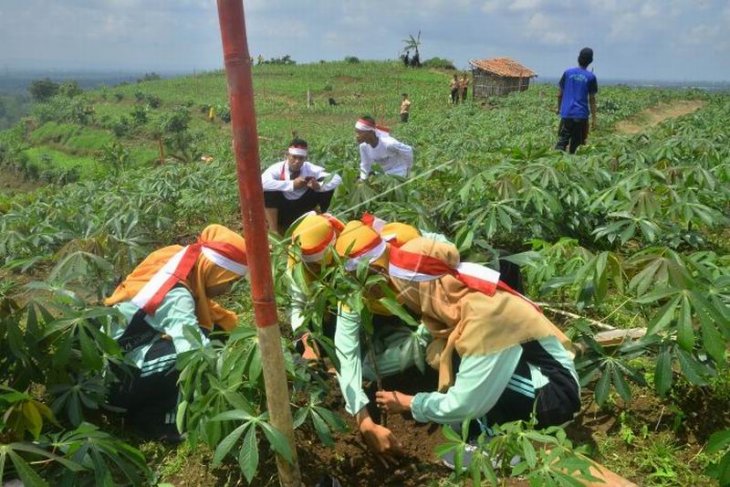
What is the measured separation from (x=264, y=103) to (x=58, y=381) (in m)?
27.8

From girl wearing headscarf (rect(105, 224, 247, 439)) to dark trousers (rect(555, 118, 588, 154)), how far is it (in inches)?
197

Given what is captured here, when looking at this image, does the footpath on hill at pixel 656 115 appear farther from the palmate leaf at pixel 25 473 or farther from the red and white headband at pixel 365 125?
the palmate leaf at pixel 25 473

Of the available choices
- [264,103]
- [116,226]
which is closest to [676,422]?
[116,226]

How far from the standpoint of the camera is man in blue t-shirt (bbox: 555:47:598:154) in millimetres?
6066

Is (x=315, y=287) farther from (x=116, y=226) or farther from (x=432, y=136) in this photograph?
(x=432, y=136)

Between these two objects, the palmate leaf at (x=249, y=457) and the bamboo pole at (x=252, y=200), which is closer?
the bamboo pole at (x=252, y=200)

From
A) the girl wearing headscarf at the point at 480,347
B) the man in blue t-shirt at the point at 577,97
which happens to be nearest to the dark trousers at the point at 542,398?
the girl wearing headscarf at the point at 480,347

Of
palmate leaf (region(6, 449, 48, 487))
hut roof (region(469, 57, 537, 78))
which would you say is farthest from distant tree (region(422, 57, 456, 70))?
palmate leaf (region(6, 449, 48, 487))

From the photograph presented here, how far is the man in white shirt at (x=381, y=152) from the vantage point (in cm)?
468

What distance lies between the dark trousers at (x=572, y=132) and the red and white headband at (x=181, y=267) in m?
5.03

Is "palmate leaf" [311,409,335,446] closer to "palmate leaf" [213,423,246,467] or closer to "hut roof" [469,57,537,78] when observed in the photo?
"palmate leaf" [213,423,246,467]

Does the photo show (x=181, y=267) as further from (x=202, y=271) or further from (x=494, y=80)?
(x=494, y=80)

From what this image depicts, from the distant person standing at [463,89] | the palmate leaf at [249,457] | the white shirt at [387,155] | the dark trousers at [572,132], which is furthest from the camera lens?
the distant person standing at [463,89]

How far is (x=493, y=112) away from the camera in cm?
1786
